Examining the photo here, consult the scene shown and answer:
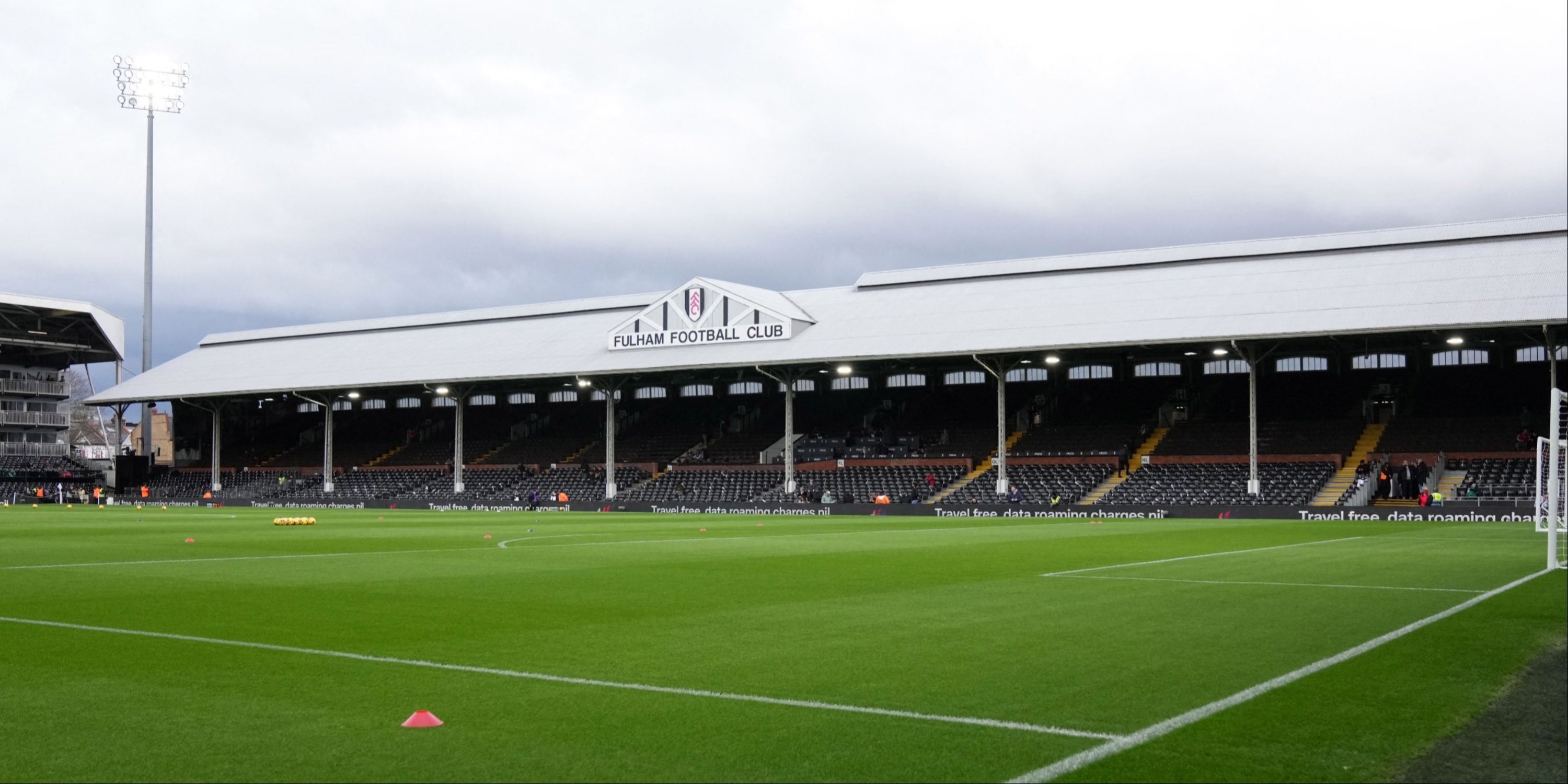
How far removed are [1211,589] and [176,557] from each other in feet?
56.0

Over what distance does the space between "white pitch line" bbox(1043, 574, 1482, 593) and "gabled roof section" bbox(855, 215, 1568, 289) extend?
140ft

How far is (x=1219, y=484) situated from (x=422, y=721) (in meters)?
46.4

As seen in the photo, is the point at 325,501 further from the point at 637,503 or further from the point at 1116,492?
the point at 1116,492

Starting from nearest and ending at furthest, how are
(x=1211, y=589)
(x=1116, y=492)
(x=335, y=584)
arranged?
(x=1211, y=589), (x=335, y=584), (x=1116, y=492)

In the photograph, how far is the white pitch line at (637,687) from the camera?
730cm

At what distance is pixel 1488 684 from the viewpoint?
8.53m

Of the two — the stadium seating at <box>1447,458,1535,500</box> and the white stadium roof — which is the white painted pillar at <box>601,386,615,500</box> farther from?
the stadium seating at <box>1447,458,1535,500</box>

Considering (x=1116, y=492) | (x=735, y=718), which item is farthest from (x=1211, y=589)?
(x=1116, y=492)

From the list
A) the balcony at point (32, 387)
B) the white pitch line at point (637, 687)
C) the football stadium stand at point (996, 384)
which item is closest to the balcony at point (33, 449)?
the balcony at point (32, 387)

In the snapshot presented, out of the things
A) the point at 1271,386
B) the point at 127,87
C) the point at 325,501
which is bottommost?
the point at 325,501

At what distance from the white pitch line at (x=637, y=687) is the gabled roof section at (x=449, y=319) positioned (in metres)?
62.9

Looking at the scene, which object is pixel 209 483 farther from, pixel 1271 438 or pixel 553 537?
pixel 1271 438

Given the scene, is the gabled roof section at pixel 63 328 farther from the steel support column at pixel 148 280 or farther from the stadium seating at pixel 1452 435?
the stadium seating at pixel 1452 435

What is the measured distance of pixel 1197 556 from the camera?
2202 cm
